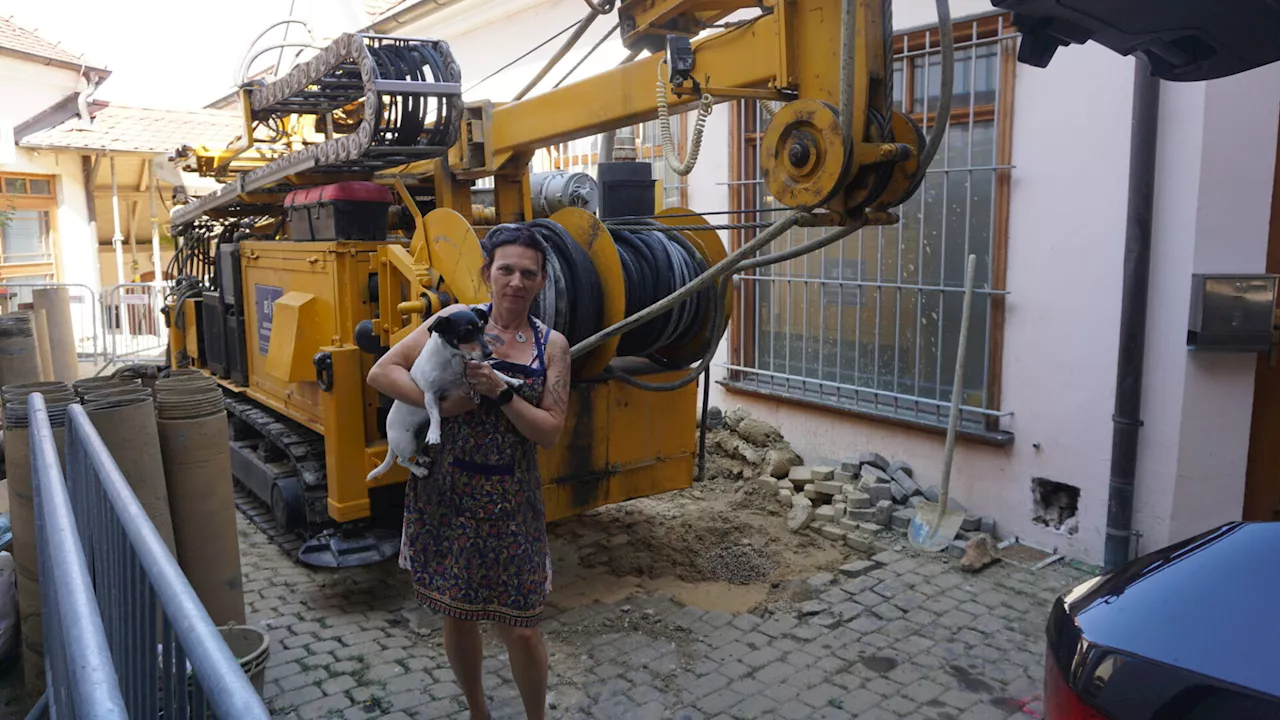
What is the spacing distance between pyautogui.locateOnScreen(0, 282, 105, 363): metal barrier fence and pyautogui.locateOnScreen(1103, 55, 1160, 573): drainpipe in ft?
42.9

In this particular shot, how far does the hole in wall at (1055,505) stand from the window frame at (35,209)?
16.6m

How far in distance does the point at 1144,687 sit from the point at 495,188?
482 cm

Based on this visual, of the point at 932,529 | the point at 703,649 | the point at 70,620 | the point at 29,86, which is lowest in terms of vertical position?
the point at 703,649

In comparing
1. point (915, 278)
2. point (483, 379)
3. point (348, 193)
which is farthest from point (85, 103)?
point (483, 379)

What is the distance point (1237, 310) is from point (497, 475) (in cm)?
411

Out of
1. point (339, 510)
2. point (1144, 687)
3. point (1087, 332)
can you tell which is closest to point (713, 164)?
point (1087, 332)

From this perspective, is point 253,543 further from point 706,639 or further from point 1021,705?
point 1021,705

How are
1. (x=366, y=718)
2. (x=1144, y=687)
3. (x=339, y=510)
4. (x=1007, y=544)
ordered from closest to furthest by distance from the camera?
(x=1144, y=687), (x=366, y=718), (x=339, y=510), (x=1007, y=544)

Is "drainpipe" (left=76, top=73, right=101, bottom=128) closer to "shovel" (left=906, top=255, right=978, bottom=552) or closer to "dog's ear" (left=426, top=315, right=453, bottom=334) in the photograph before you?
"shovel" (left=906, top=255, right=978, bottom=552)

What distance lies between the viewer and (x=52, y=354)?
10.5 metres

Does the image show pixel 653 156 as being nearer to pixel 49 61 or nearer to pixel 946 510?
pixel 946 510

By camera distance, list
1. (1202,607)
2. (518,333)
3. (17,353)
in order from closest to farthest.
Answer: (1202,607) < (518,333) < (17,353)

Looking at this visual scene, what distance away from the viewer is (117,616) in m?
2.29

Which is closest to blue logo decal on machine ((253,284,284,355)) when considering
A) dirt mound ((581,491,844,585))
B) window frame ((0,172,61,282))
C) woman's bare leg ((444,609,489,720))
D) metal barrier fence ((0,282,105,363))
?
dirt mound ((581,491,844,585))
